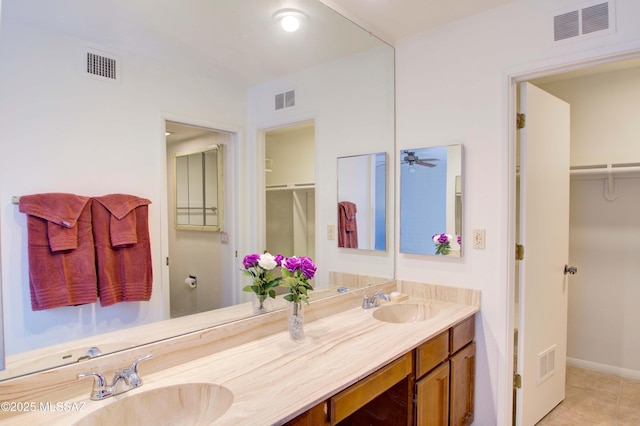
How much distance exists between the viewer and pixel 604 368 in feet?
10.4

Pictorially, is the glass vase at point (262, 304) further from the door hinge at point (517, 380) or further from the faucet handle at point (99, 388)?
the door hinge at point (517, 380)

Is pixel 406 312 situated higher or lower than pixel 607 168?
lower

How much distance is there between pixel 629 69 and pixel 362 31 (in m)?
2.34

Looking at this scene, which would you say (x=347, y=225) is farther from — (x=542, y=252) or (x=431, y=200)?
(x=542, y=252)

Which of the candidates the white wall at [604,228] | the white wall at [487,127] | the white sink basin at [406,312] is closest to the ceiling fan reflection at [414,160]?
the white wall at [487,127]

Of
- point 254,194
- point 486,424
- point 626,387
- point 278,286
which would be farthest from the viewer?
point 626,387

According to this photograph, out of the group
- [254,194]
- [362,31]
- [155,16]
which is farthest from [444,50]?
[155,16]

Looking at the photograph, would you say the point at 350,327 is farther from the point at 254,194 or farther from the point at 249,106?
the point at 249,106

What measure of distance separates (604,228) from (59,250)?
381 centimetres

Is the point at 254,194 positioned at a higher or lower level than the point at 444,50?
lower

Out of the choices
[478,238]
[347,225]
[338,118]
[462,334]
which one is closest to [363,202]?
[347,225]

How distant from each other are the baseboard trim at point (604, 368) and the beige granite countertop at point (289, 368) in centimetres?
219

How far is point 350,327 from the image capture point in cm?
185

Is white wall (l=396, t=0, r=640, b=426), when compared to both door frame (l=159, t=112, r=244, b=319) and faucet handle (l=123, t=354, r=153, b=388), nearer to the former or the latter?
door frame (l=159, t=112, r=244, b=319)
